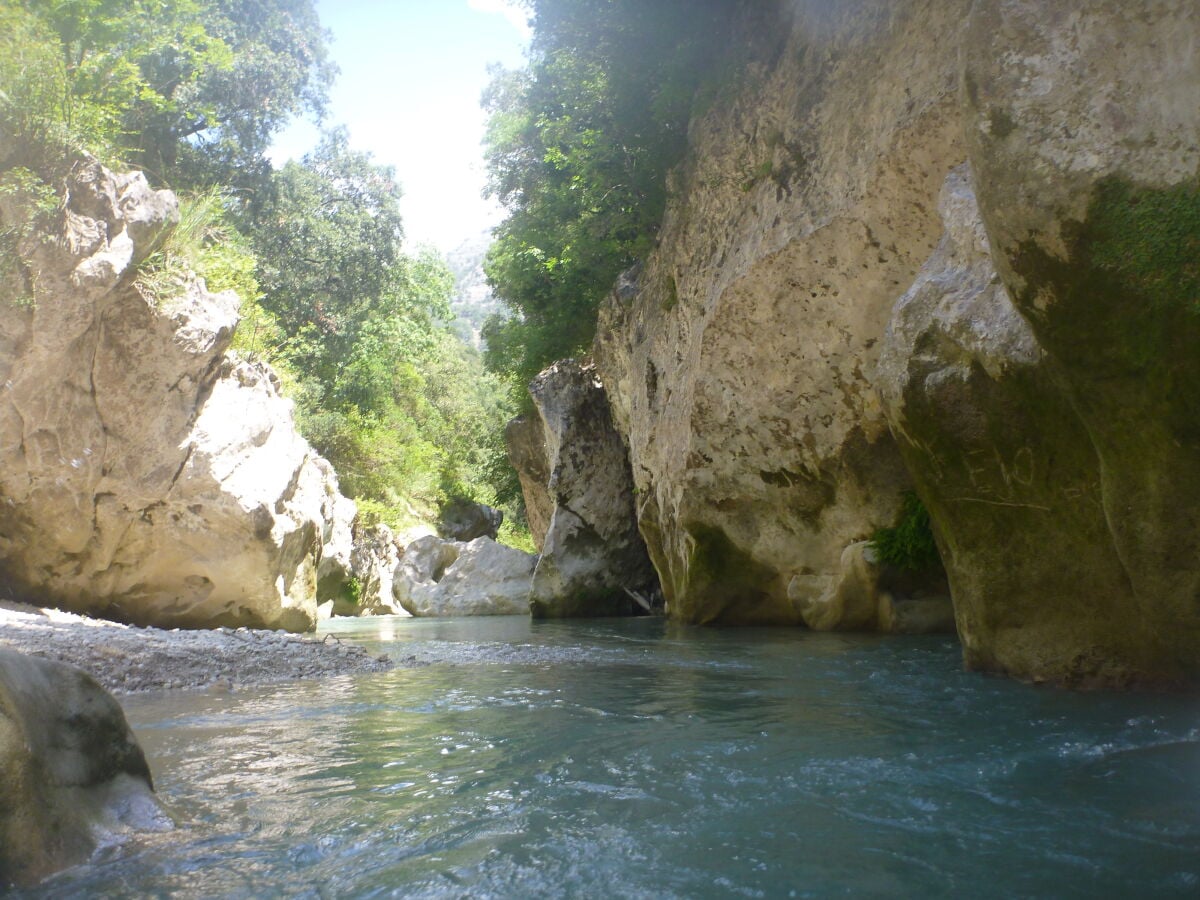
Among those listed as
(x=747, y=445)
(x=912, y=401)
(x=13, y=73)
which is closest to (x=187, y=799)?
(x=912, y=401)

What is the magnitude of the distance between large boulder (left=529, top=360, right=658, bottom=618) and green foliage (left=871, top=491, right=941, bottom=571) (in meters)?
10.00

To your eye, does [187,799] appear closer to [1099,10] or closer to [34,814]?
[34,814]

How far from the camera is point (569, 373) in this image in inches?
899

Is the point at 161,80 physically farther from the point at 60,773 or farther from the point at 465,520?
the point at 60,773

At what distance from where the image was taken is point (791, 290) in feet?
38.4

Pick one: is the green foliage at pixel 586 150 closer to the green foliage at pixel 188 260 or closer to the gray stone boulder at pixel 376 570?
the green foliage at pixel 188 260

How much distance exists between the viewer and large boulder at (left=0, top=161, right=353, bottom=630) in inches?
485

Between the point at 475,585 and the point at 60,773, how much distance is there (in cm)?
2266

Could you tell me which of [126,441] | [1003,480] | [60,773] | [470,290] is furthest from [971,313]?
[470,290]

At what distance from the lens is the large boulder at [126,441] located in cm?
1232

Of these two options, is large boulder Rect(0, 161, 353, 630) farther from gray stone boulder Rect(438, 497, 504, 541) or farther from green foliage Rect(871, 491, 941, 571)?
gray stone boulder Rect(438, 497, 504, 541)

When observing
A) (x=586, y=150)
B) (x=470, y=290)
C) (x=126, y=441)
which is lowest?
(x=126, y=441)

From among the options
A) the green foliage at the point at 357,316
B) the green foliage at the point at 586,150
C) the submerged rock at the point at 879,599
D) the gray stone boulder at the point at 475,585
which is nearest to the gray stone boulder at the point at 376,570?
the green foliage at the point at 357,316

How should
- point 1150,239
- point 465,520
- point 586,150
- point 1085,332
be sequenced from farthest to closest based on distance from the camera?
point 465,520 → point 586,150 → point 1085,332 → point 1150,239
